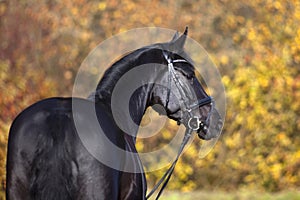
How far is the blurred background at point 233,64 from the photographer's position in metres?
13.2

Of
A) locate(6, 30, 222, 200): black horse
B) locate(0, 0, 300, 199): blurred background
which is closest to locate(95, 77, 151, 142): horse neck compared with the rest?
locate(6, 30, 222, 200): black horse

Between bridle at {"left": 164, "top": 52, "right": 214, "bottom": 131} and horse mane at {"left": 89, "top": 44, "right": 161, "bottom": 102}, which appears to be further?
bridle at {"left": 164, "top": 52, "right": 214, "bottom": 131}

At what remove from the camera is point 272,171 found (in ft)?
46.7

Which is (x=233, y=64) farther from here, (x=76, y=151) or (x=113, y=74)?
(x=76, y=151)

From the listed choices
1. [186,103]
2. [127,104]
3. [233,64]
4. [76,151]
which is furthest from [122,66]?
[233,64]

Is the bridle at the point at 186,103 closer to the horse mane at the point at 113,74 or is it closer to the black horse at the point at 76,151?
the horse mane at the point at 113,74

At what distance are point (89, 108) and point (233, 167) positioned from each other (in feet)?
30.7

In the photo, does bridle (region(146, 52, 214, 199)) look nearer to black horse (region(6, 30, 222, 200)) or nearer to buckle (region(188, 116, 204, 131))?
buckle (region(188, 116, 204, 131))

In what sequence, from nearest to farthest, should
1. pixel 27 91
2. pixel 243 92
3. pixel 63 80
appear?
pixel 27 91 < pixel 63 80 < pixel 243 92

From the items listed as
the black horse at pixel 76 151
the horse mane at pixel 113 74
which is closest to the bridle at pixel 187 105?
the horse mane at pixel 113 74

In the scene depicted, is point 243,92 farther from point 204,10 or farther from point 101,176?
point 101,176

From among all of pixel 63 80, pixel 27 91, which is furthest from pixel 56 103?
pixel 63 80

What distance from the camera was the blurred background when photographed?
13.2 m

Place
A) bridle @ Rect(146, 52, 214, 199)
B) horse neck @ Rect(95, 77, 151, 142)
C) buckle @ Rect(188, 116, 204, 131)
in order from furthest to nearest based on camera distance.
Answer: buckle @ Rect(188, 116, 204, 131) < bridle @ Rect(146, 52, 214, 199) < horse neck @ Rect(95, 77, 151, 142)
